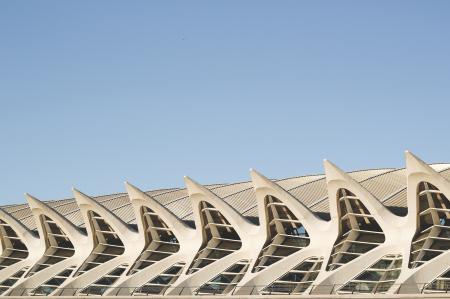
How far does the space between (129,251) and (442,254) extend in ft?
76.8

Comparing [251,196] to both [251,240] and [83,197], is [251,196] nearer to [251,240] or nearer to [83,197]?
[251,240]

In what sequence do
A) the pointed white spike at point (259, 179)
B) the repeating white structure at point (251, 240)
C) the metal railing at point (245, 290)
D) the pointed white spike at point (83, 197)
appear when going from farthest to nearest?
the pointed white spike at point (83, 197) → the pointed white spike at point (259, 179) → the repeating white structure at point (251, 240) → the metal railing at point (245, 290)

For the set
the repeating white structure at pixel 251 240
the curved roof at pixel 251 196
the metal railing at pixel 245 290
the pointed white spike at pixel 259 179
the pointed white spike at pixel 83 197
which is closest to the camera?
the metal railing at pixel 245 290

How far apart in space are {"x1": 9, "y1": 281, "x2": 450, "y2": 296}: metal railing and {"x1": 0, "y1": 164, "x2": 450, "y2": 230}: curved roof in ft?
22.2

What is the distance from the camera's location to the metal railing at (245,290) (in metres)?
39.6

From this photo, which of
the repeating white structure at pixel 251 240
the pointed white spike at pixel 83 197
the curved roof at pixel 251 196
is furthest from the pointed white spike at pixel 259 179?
the pointed white spike at pixel 83 197

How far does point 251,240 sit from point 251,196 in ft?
24.1

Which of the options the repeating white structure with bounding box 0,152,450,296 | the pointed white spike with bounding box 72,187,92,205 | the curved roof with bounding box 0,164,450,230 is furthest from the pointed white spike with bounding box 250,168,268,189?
the pointed white spike with bounding box 72,187,92,205

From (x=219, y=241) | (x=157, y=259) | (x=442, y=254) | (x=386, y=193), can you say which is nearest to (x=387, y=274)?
(x=442, y=254)

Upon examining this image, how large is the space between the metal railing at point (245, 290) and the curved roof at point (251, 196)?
677cm

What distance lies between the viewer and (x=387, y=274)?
43500 mm

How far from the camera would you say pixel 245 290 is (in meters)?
45.9

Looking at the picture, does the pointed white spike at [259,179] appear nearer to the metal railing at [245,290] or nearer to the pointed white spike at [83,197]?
the metal railing at [245,290]

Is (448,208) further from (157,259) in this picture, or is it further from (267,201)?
(157,259)
